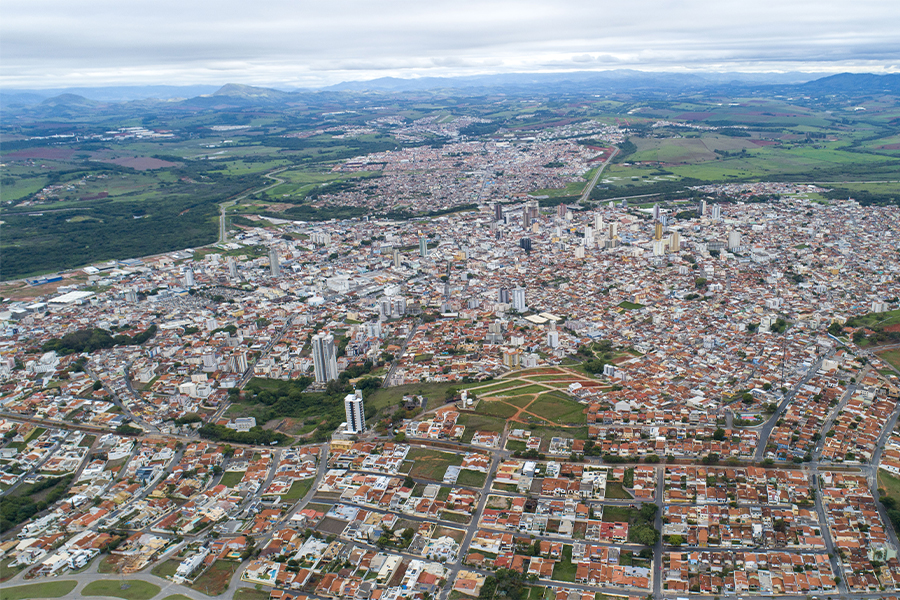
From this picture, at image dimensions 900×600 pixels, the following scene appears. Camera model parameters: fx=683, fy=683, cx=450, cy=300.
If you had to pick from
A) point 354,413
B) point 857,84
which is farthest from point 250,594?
point 857,84

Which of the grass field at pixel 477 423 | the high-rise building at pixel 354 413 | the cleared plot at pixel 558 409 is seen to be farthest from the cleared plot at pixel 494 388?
the high-rise building at pixel 354 413

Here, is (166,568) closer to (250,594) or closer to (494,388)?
(250,594)

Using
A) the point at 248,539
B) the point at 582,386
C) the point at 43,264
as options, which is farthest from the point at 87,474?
the point at 43,264

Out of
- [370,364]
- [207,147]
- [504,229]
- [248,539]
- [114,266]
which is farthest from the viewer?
[207,147]

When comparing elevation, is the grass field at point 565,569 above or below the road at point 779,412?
below

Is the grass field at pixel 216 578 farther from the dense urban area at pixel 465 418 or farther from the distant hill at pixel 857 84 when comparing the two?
the distant hill at pixel 857 84

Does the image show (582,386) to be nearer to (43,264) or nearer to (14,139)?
(43,264)
